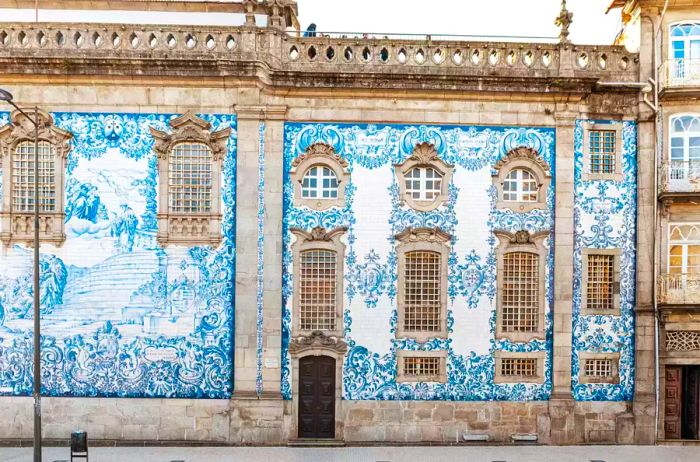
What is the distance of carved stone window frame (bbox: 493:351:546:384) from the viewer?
18.1m

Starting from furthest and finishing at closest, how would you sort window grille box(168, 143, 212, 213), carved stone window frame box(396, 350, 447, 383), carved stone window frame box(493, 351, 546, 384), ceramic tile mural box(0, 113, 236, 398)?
carved stone window frame box(493, 351, 546, 384) → carved stone window frame box(396, 350, 447, 383) → window grille box(168, 143, 212, 213) → ceramic tile mural box(0, 113, 236, 398)

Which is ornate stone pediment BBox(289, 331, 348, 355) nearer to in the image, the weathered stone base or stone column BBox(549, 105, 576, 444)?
the weathered stone base

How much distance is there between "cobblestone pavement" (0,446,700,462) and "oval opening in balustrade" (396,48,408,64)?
34.9ft

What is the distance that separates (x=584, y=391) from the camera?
1820 cm

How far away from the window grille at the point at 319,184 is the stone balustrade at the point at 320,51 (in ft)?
9.01

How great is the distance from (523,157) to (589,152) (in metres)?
1.89

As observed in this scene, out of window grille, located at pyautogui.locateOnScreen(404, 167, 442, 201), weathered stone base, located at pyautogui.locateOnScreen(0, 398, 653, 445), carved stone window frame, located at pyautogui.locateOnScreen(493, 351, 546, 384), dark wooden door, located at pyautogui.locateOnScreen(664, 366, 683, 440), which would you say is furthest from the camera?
window grille, located at pyautogui.locateOnScreen(404, 167, 442, 201)

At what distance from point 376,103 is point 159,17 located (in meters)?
7.39

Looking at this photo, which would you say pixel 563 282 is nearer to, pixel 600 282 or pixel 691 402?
pixel 600 282

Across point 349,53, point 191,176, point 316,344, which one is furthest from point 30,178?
point 349,53

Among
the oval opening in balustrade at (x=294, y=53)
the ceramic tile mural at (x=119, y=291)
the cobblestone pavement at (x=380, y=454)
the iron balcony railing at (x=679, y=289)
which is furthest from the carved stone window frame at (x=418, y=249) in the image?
the iron balcony railing at (x=679, y=289)

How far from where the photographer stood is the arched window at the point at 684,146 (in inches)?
719

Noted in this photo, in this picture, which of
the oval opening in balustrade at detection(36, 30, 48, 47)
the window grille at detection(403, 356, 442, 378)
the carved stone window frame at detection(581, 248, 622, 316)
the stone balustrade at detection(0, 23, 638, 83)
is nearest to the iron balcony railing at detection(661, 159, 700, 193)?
the carved stone window frame at detection(581, 248, 622, 316)

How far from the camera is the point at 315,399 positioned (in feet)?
58.5
